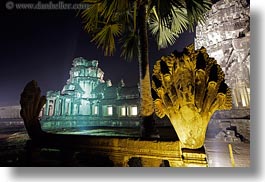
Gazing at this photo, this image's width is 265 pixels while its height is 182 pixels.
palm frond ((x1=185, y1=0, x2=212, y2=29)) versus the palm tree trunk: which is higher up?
palm frond ((x1=185, y1=0, x2=212, y2=29))

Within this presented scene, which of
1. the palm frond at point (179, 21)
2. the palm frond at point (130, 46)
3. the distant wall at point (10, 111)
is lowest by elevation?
the distant wall at point (10, 111)

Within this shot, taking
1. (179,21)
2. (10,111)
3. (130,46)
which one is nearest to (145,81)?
(130,46)

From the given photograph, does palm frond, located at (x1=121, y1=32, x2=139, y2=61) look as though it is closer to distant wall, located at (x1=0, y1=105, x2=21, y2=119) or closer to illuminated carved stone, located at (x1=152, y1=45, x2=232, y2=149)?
illuminated carved stone, located at (x1=152, y1=45, x2=232, y2=149)

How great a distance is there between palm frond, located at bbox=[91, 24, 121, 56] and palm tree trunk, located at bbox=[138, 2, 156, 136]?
0.22 metres

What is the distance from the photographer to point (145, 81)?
2389 mm

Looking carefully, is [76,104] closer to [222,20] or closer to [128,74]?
[128,74]

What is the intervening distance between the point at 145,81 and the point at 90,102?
19.7 inches

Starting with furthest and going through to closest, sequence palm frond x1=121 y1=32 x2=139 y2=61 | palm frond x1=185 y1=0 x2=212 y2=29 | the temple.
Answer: palm frond x1=121 y1=32 x2=139 y2=61
palm frond x1=185 y1=0 x2=212 y2=29
the temple

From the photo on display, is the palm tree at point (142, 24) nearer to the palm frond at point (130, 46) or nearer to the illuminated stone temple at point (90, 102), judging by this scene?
the palm frond at point (130, 46)

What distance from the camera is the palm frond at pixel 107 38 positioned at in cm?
249

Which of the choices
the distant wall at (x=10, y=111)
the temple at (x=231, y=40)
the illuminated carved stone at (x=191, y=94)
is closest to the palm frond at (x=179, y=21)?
the temple at (x=231, y=40)

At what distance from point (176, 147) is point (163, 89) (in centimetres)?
45

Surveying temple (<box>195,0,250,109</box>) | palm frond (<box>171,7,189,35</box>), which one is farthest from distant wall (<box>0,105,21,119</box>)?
temple (<box>195,0,250,109</box>)

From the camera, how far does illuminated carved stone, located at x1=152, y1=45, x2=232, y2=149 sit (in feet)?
6.67
